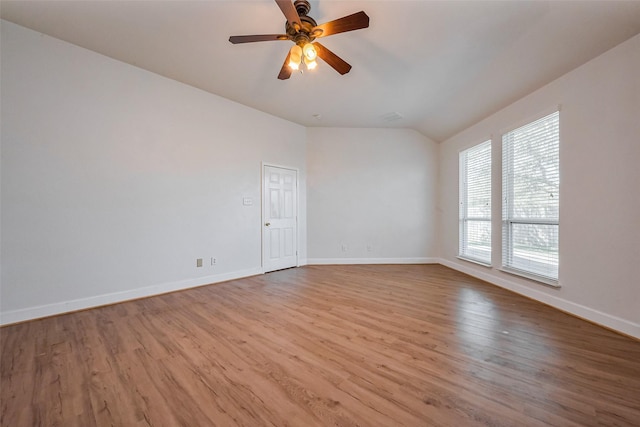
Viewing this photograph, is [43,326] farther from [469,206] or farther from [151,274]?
[469,206]

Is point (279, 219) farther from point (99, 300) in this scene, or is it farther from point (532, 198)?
point (532, 198)

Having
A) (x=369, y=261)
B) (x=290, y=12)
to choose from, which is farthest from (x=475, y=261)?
(x=290, y=12)

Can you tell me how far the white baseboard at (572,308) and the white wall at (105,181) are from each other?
401 cm

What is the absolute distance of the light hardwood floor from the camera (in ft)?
4.33

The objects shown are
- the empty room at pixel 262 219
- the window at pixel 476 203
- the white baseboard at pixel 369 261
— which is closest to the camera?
the empty room at pixel 262 219

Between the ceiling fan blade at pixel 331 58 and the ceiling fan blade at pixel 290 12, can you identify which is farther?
the ceiling fan blade at pixel 331 58

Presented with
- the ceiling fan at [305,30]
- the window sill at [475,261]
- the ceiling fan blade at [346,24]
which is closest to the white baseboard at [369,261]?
the window sill at [475,261]

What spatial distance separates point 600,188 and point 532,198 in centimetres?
76

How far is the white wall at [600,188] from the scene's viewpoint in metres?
2.19

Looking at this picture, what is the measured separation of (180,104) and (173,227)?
1.77 metres

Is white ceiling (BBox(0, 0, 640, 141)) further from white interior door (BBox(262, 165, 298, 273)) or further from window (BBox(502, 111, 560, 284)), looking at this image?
white interior door (BBox(262, 165, 298, 273))

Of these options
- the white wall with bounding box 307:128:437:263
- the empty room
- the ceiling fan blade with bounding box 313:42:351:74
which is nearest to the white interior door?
the empty room

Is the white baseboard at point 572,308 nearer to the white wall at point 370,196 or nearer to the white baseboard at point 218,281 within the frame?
the white baseboard at point 218,281

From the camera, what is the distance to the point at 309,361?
1.79 metres
